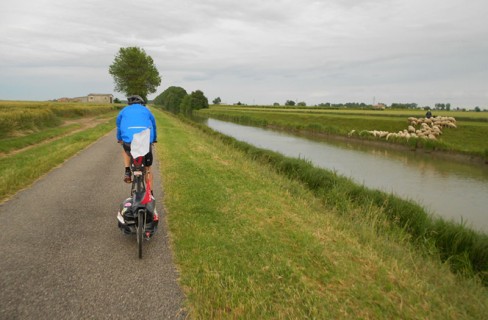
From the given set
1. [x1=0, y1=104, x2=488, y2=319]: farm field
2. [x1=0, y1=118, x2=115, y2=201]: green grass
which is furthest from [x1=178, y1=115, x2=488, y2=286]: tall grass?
[x1=0, y1=118, x2=115, y2=201]: green grass

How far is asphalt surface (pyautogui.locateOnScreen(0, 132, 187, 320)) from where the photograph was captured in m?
3.20

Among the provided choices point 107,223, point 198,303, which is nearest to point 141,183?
point 107,223

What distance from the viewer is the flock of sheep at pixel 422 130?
23594 mm

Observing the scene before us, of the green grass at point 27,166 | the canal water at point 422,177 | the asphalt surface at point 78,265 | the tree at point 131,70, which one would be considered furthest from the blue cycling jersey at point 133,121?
the tree at point 131,70

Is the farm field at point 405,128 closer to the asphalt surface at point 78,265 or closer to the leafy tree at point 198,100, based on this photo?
the asphalt surface at point 78,265

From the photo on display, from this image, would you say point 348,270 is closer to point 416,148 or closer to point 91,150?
point 91,150

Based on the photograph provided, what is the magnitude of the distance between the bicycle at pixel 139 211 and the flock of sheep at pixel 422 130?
75.7 ft

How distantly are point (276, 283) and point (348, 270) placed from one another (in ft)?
3.64

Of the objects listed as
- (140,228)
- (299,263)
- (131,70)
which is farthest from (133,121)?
(131,70)

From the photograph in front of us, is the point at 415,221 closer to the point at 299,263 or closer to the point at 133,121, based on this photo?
the point at 299,263

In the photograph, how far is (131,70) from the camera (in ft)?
209

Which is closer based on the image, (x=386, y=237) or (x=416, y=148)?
(x=386, y=237)

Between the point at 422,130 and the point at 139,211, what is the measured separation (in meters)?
26.9

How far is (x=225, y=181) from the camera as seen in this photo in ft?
28.6
